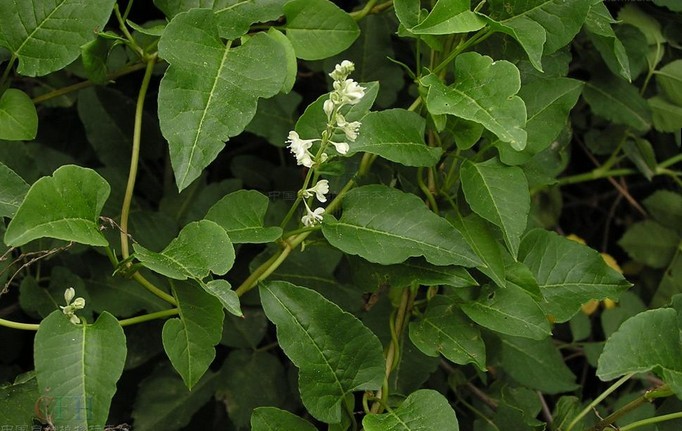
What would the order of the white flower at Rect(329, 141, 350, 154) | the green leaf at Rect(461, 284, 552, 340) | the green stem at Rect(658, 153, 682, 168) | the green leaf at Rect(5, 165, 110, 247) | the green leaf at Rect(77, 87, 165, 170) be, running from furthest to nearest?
the green stem at Rect(658, 153, 682, 168) → the green leaf at Rect(77, 87, 165, 170) → the green leaf at Rect(461, 284, 552, 340) → the white flower at Rect(329, 141, 350, 154) → the green leaf at Rect(5, 165, 110, 247)

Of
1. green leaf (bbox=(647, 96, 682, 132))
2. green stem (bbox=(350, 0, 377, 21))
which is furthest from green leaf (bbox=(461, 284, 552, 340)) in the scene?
green leaf (bbox=(647, 96, 682, 132))

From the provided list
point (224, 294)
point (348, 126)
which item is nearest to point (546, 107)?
point (348, 126)

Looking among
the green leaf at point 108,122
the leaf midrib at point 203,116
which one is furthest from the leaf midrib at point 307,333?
the green leaf at point 108,122

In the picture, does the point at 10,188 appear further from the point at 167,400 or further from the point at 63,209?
the point at 167,400

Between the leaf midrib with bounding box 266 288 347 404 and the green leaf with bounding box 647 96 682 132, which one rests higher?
the green leaf with bounding box 647 96 682 132

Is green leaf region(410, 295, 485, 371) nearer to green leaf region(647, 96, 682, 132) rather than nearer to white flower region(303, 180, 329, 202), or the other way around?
white flower region(303, 180, 329, 202)

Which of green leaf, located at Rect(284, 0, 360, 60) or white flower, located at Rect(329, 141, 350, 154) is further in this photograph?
green leaf, located at Rect(284, 0, 360, 60)
